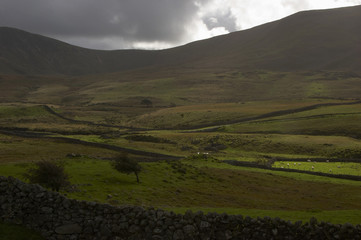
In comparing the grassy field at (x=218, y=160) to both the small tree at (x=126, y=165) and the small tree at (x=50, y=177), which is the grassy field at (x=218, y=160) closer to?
the small tree at (x=126, y=165)

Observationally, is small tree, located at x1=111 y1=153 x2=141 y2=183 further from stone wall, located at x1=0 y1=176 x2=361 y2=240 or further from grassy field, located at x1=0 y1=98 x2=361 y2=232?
stone wall, located at x1=0 y1=176 x2=361 y2=240

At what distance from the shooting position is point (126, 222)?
51.5ft

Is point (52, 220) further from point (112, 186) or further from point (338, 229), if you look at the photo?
point (338, 229)

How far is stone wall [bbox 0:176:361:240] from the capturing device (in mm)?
14922

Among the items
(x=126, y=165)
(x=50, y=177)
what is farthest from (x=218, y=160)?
(x=50, y=177)

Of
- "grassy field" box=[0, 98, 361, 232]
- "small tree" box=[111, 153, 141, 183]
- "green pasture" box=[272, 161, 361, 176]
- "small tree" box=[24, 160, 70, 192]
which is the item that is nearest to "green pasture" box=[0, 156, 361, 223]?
"grassy field" box=[0, 98, 361, 232]

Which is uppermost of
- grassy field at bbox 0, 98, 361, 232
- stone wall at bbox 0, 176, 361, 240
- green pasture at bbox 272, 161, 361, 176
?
stone wall at bbox 0, 176, 361, 240

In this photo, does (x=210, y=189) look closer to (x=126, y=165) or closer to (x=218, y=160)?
(x=126, y=165)

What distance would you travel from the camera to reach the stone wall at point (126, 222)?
1492 centimetres

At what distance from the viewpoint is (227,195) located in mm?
31266

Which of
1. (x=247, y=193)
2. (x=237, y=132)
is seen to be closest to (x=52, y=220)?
(x=247, y=193)

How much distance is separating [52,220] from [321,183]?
118ft

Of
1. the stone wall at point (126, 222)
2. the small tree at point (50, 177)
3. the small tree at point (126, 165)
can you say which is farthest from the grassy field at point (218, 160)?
the stone wall at point (126, 222)

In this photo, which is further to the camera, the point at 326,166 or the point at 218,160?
the point at 326,166
